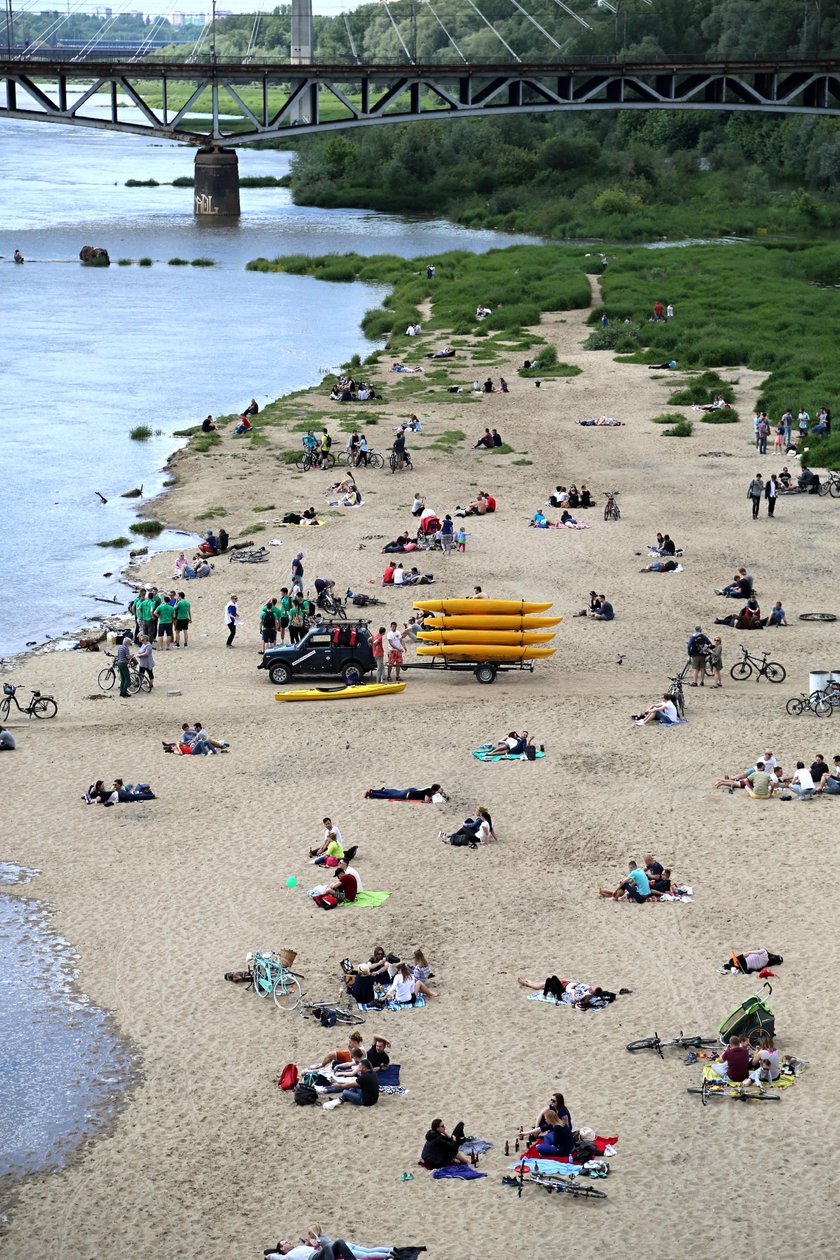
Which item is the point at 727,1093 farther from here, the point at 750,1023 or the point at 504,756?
the point at 504,756

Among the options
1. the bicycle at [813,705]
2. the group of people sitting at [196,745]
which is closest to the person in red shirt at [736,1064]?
the bicycle at [813,705]

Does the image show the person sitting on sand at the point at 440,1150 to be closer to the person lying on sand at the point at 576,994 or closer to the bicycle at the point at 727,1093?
the bicycle at the point at 727,1093

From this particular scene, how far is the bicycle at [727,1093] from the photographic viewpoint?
21672mm

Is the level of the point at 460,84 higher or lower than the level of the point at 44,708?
higher

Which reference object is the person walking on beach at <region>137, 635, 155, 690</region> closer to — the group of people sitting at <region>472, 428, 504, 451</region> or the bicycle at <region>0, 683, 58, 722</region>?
the bicycle at <region>0, 683, 58, 722</region>

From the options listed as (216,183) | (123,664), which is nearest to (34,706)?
(123,664)

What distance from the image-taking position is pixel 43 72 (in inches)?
5305

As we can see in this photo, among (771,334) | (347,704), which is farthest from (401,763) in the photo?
(771,334)

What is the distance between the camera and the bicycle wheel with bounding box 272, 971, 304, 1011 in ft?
80.0

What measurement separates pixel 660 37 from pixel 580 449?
11971cm

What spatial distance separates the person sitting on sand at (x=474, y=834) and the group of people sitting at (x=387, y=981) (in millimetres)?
4615

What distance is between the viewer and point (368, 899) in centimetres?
2764

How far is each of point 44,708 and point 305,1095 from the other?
54.5 ft

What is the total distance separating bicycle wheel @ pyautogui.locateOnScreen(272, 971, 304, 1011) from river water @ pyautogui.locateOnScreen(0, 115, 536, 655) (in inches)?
762
